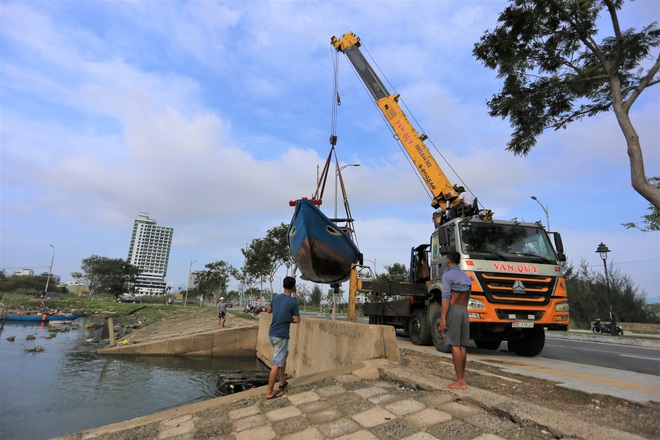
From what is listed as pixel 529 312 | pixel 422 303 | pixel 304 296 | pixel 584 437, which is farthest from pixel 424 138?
pixel 304 296

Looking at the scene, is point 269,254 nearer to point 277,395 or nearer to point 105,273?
point 277,395

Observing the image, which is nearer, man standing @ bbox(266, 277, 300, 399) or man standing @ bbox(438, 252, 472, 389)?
man standing @ bbox(438, 252, 472, 389)

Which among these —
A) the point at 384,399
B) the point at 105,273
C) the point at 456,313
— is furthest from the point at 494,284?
the point at 105,273

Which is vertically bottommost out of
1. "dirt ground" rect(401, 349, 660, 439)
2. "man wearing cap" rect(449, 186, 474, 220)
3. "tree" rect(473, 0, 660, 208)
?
"dirt ground" rect(401, 349, 660, 439)

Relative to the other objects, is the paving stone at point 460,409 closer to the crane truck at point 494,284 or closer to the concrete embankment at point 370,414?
the concrete embankment at point 370,414

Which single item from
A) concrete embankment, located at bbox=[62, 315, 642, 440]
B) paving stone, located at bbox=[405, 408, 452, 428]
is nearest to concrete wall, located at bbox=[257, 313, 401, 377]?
concrete embankment, located at bbox=[62, 315, 642, 440]

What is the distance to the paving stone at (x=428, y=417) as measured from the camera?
3.27 m

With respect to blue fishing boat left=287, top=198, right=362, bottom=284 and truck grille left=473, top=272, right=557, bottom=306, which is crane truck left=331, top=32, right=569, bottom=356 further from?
blue fishing boat left=287, top=198, right=362, bottom=284

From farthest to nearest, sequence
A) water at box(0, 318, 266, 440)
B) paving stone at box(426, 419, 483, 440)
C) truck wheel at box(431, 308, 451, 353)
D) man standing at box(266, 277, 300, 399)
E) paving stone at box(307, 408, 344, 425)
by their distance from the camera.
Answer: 1. water at box(0, 318, 266, 440)
2. truck wheel at box(431, 308, 451, 353)
3. man standing at box(266, 277, 300, 399)
4. paving stone at box(307, 408, 344, 425)
5. paving stone at box(426, 419, 483, 440)

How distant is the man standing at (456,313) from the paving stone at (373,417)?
1.10 m

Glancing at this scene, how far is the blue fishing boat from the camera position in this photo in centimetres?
1144

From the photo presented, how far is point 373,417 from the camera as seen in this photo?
3574mm

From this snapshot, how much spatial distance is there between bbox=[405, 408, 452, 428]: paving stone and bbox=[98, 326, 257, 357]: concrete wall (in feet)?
49.6

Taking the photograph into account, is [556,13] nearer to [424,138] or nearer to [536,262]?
[424,138]
